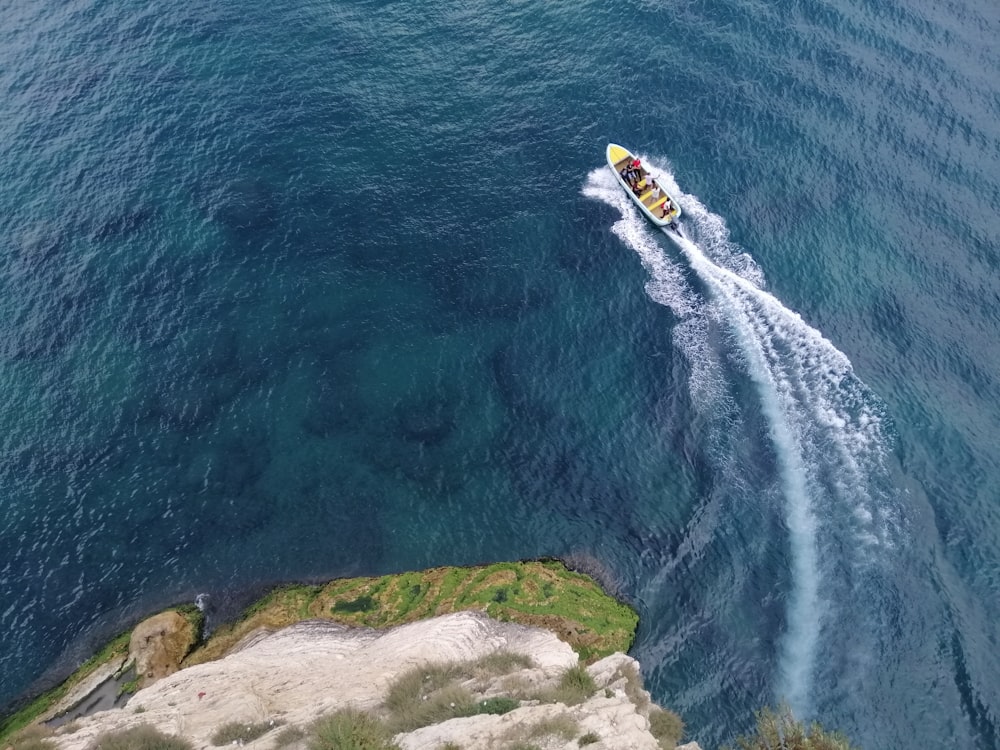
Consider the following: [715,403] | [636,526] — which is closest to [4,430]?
[636,526]

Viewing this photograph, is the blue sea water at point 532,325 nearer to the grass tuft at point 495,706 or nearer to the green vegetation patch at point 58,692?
the green vegetation patch at point 58,692

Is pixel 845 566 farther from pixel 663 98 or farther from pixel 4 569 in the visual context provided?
pixel 4 569

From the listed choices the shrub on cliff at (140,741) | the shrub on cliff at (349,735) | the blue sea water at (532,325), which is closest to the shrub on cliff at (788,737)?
the blue sea water at (532,325)

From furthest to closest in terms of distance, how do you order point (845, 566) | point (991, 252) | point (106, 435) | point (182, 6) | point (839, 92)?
point (182, 6), point (839, 92), point (991, 252), point (106, 435), point (845, 566)

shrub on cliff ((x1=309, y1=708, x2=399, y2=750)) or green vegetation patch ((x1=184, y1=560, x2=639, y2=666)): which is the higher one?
shrub on cliff ((x1=309, y1=708, x2=399, y2=750))

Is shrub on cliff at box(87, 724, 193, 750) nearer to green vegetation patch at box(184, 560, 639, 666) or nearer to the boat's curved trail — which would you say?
green vegetation patch at box(184, 560, 639, 666)

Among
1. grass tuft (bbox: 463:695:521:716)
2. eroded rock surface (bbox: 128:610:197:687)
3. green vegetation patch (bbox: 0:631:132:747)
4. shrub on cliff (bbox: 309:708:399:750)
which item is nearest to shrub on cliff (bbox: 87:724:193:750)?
shrub on cliff (bbox: 309:708:399:750)

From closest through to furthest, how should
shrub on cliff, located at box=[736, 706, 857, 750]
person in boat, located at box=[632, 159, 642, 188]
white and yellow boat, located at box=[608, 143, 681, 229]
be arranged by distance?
1. shrub on cliff, located at box=[736, 706, 857, 750]
2. white and yellow boat, located at box=[608, 143, 681, 229]
3. person in boat, located at box=[632, 159, 642, 188]

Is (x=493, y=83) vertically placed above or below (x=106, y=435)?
above
